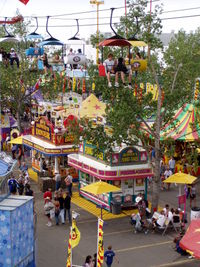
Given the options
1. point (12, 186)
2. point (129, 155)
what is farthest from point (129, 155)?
point (12, 186)

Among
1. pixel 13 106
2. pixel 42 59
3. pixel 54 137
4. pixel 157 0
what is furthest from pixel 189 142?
pixel 13 106

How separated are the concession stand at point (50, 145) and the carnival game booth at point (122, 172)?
13.5ft

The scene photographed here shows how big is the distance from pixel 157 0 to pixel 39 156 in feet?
46.2

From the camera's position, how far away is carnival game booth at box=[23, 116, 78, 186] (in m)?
28.8

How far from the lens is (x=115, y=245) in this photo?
19.3 m

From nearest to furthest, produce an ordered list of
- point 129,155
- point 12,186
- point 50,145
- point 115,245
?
point 115,245, point 129,155, point 12,186, point 50,145

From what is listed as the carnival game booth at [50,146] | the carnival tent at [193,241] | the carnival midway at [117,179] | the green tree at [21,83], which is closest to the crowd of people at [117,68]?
the carnival midway at [117,179]

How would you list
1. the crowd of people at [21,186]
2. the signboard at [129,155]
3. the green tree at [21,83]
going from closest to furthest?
the signboard at [129,155], the crowd of people at [21,186], the green tree at [21,83]

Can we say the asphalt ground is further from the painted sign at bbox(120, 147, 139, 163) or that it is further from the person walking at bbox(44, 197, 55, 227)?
the painted sign at bbox(120, 147, 139, 163)

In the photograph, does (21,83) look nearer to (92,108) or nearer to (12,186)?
(92,108)

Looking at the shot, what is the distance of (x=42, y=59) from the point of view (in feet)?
90.9

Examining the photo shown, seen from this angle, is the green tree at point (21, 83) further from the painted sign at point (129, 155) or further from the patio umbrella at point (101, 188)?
the patio umbrella at point (101, 188)

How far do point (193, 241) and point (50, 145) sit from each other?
16558 millimetres

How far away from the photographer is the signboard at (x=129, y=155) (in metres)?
23.2
